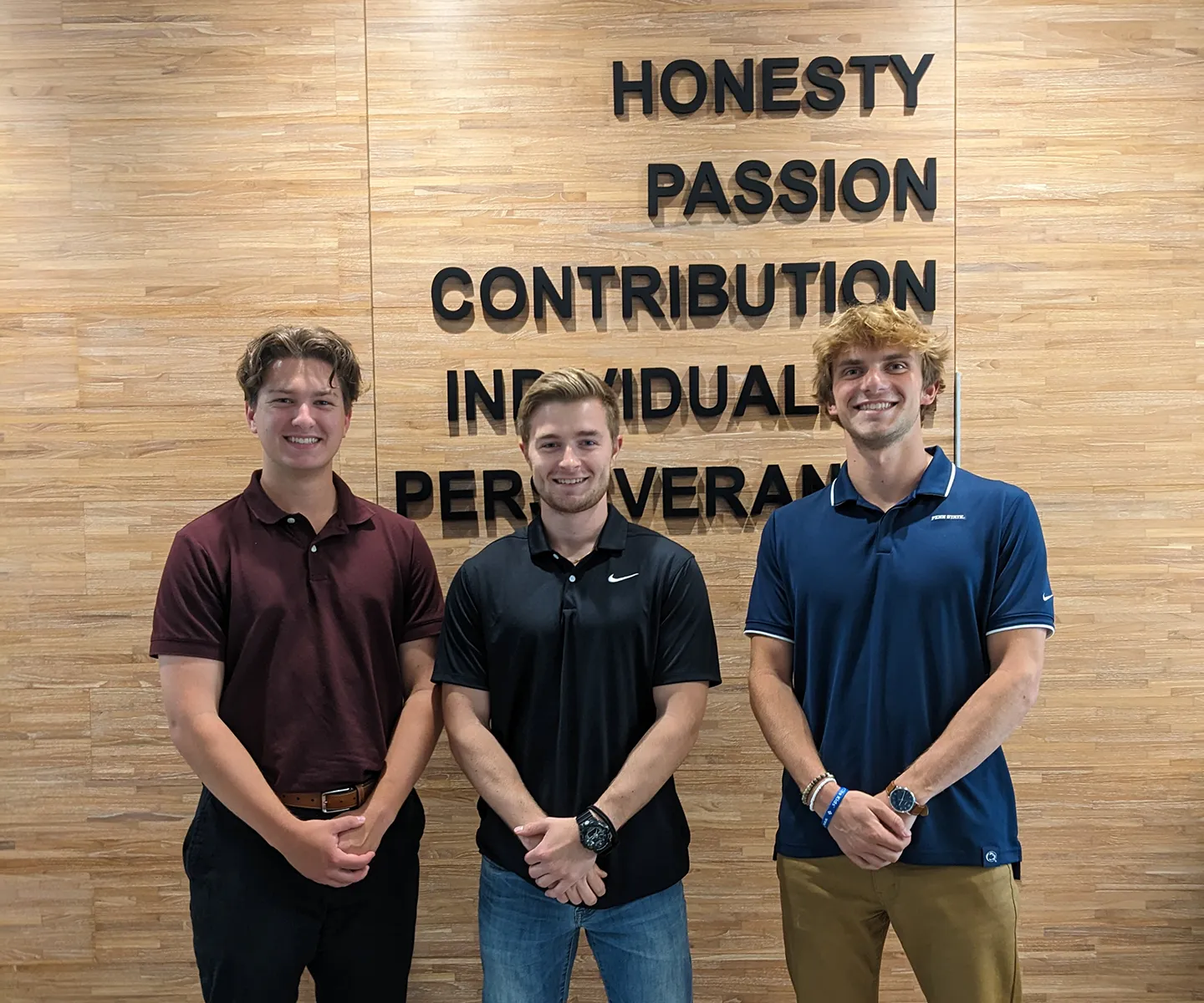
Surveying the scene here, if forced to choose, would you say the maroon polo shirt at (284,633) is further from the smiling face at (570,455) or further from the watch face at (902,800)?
the watch face at (902,800)

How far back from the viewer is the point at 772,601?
2164 millimetres

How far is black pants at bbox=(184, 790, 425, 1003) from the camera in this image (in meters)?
2.02

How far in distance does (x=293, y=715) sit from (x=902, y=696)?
130cm

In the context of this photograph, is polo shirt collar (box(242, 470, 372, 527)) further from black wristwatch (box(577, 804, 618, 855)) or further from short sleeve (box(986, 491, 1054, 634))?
short sleeve (box(986, 491, 1054, 634))

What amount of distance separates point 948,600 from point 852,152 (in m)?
1.44

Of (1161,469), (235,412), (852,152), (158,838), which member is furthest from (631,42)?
(158,838)

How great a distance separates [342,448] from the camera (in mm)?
2787

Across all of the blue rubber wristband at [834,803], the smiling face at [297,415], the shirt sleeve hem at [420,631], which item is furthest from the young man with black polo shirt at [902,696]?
the smiling face at [297,415]

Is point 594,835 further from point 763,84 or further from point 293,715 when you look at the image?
point 763,84

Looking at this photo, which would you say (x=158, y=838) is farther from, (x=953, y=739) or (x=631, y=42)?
(x=631, y=42)

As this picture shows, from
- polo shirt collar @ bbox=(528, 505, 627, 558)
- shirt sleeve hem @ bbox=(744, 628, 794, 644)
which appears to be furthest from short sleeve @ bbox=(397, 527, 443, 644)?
shirt sleeve hem @ bbox=(744, 628, 794, 644)

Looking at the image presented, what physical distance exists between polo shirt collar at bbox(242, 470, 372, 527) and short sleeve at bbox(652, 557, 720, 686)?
722mm

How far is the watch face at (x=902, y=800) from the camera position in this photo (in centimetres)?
192

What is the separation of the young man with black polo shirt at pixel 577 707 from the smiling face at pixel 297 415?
423 millimetres
